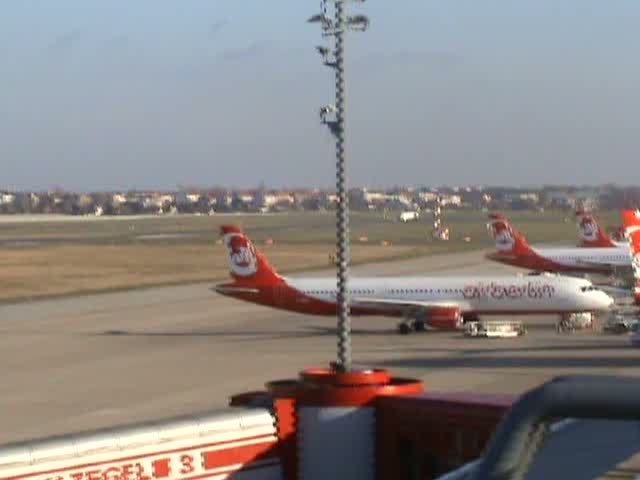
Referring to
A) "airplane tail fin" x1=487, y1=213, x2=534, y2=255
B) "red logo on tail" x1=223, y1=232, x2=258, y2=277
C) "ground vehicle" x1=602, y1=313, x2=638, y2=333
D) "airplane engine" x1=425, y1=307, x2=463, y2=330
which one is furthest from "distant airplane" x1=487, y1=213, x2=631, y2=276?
"red logo on tail" x1=223, y1=232, x2=258, y2=277

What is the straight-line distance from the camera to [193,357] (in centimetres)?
6119

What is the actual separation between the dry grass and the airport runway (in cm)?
1714

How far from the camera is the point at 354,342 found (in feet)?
219

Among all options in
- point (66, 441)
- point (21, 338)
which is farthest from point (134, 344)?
point (66, 441)

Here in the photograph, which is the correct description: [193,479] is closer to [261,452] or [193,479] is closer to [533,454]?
[261,452]

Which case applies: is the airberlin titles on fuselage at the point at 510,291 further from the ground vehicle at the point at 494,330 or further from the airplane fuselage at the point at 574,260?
the airplane fuselage at the point at 574,260

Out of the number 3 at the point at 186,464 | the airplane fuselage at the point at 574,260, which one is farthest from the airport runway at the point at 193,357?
the airplane fuselage at the point at 574,260

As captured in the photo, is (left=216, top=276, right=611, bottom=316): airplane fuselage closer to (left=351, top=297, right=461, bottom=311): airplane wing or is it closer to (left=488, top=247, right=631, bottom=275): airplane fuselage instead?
(left=351, top=297, right=461, bottom=311): airplane wing

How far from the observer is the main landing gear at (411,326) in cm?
7056

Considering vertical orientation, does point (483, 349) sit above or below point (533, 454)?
below

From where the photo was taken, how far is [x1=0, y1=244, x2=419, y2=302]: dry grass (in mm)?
106750

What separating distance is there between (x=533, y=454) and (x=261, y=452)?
43.3ft

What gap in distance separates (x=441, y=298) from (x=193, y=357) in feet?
49.9

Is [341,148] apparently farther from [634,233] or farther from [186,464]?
[634,233]
